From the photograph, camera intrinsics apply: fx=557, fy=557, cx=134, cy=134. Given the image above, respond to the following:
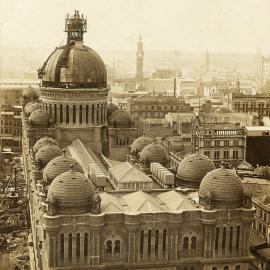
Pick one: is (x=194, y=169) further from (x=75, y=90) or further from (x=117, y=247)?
(x=75, y=90)

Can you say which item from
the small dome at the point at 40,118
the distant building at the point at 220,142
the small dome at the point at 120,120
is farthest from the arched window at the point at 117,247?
the distant building at the point at 220,142

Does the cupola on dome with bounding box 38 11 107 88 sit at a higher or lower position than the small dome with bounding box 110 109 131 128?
higher

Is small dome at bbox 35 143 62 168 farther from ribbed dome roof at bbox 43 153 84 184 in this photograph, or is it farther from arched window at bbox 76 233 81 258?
arched window at bbox 76 233 81 258

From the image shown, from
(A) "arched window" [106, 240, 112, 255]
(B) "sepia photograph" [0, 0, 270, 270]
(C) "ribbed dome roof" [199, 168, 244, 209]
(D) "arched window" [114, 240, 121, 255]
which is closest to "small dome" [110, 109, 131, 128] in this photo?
(B) "sepia photograph" [0, 0, 270, 270]

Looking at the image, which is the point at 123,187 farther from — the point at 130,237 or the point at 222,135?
the point at 222,135

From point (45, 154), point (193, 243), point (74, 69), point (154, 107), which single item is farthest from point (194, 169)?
point (154, 107)

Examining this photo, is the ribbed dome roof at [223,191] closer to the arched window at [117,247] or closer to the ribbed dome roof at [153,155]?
the arched window at [117,247]

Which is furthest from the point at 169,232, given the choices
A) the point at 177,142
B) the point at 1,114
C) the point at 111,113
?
the point at 1,114
